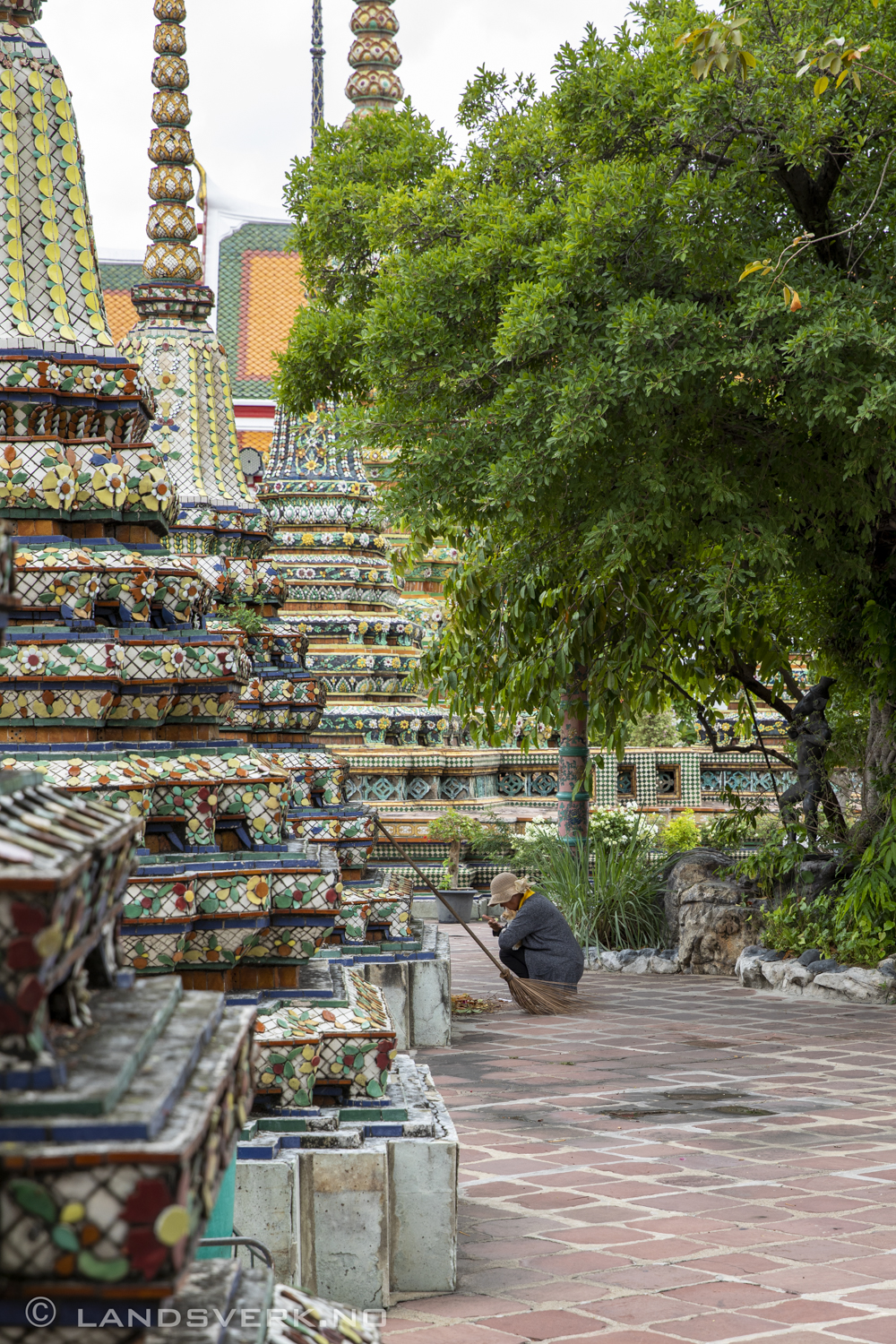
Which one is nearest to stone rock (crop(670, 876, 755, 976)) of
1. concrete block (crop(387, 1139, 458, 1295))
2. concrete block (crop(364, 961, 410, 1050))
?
concrete block (crop(364, 961, 410, 1050))

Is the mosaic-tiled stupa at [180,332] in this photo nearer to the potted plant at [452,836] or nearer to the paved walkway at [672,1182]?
the paved walkway at [672,1182]

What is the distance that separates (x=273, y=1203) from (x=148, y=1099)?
8.79 ft

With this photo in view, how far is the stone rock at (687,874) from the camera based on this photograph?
1285 centimetres

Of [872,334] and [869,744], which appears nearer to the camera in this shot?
[872,334]

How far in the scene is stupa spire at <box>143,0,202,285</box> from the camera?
939 cm

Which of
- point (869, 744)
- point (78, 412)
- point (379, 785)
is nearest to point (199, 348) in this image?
point (78, 412)

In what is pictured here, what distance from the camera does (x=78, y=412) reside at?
4.84 meters

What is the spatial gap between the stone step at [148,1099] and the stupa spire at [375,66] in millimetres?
17511

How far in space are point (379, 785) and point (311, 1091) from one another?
41.6ft

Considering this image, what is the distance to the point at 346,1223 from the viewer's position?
404cm

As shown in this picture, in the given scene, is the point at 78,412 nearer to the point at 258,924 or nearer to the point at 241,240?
the point at 258,924

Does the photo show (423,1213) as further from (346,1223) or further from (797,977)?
(797,977)

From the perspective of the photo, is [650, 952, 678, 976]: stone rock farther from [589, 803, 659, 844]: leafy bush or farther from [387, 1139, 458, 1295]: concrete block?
[387, 1139, 458, 1295]: concrete block

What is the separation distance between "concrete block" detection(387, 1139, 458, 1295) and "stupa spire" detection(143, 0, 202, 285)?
21.9ft
